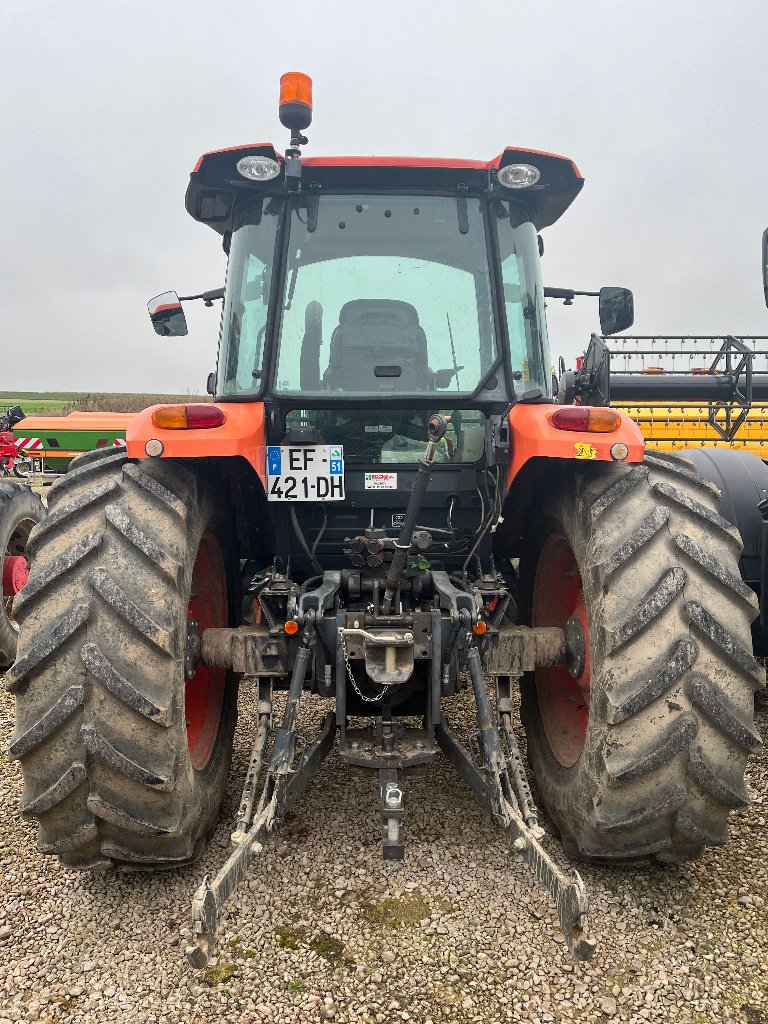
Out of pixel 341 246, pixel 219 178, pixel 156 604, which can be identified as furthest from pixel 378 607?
pixel 219 178

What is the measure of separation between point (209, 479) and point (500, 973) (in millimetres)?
1896

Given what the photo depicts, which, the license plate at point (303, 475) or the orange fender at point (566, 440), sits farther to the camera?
the license plate at point (303, 475)

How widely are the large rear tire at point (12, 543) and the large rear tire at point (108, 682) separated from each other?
306 centimetres

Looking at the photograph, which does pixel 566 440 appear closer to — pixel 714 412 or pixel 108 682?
pixel 108 682

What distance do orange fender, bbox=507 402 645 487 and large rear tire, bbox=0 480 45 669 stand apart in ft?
12.3

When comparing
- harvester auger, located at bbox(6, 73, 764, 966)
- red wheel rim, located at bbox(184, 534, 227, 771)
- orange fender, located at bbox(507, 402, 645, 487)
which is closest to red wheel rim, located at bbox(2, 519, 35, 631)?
red wheel rim, located at bbox(184, 534, 227, 771)

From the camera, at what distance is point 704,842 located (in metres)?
2.29

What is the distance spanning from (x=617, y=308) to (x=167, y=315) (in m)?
2.16

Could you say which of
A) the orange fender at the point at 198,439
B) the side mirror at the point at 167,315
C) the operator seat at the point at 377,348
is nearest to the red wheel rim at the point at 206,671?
the orange fender at the point at 198,439

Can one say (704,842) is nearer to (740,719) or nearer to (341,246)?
(740,719)

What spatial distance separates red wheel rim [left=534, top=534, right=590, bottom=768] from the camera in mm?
3021

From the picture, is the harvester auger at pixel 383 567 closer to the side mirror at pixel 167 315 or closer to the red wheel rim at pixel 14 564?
the side mirror at pixel 167 315

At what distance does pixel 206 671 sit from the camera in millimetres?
3170

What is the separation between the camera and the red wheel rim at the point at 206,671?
3.01 meters
